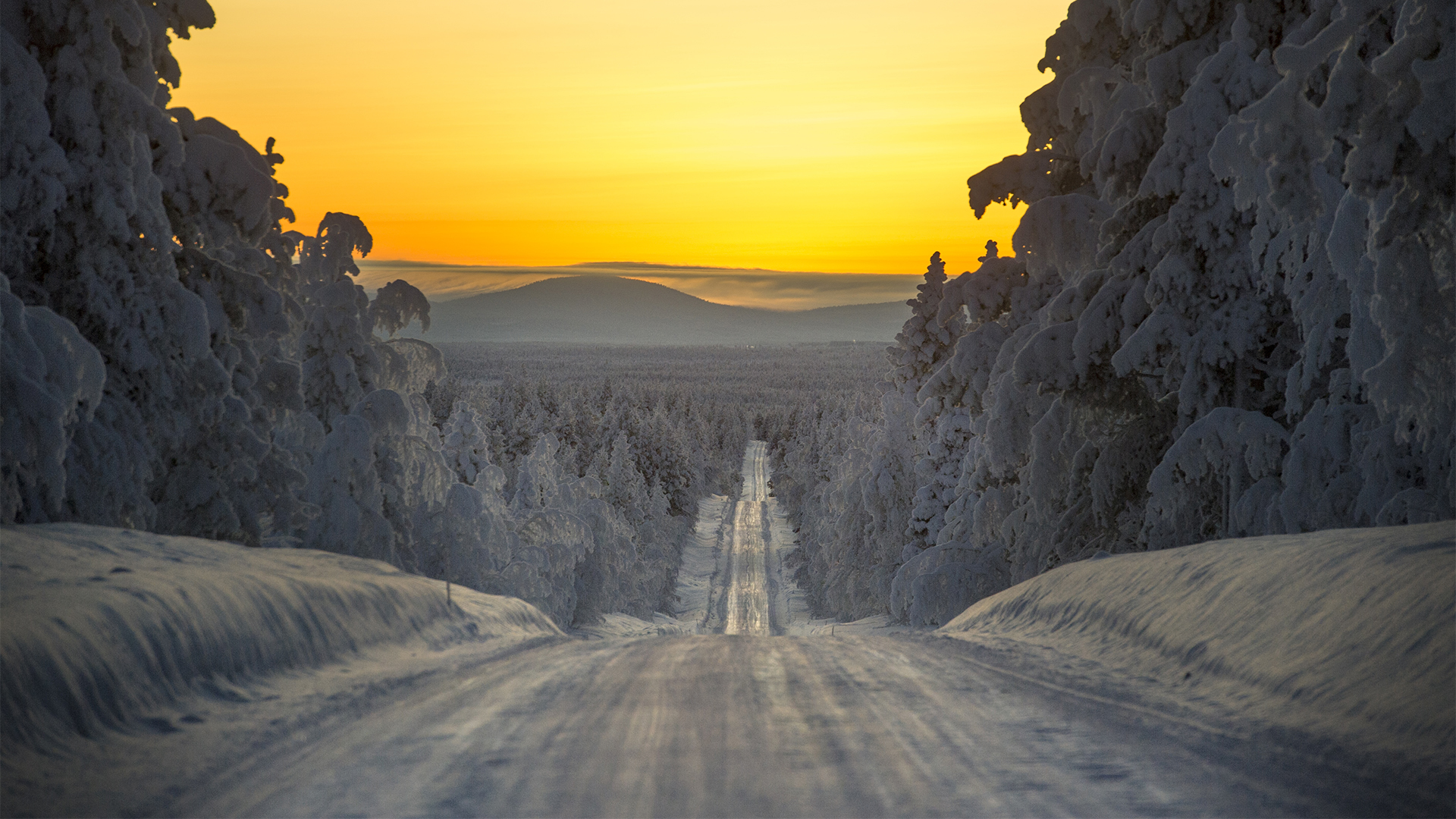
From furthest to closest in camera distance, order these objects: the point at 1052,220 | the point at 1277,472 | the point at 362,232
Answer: the point at 362,232 < the point at 1052,220 < the point at 1277,472

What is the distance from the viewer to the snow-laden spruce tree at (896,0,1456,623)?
9680 mm

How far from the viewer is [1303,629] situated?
7109 millimetres

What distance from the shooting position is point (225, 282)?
17.2m

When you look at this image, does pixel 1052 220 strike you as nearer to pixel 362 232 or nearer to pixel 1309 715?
pixel 1309 715

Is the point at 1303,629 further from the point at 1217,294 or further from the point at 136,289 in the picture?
the point at 136,289

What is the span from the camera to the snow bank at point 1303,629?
228 inches

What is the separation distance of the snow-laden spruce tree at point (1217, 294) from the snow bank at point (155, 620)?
8986 millimetres

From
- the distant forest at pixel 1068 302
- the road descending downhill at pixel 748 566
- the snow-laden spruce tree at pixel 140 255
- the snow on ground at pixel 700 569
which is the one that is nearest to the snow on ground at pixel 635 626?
the snow on ground at pixel 700 569

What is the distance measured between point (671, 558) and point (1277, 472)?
57.9m

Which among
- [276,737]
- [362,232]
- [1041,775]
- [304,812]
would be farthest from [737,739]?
[362,232]

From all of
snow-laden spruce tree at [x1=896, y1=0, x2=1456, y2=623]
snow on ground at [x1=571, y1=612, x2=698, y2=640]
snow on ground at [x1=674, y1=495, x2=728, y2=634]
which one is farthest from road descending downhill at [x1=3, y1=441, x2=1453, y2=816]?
snow on ground at [x1=674, y1=495, x2=728, y2=634]

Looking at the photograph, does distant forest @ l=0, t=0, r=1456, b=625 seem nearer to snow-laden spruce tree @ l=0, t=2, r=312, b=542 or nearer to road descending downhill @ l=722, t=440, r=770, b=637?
snow-laden spruce tree @ l=0, t=2, r=312, b=542

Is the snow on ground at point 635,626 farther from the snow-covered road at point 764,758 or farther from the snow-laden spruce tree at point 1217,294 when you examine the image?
the snow-covered road at point 764,758

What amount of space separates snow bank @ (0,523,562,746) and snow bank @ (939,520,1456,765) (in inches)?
254
